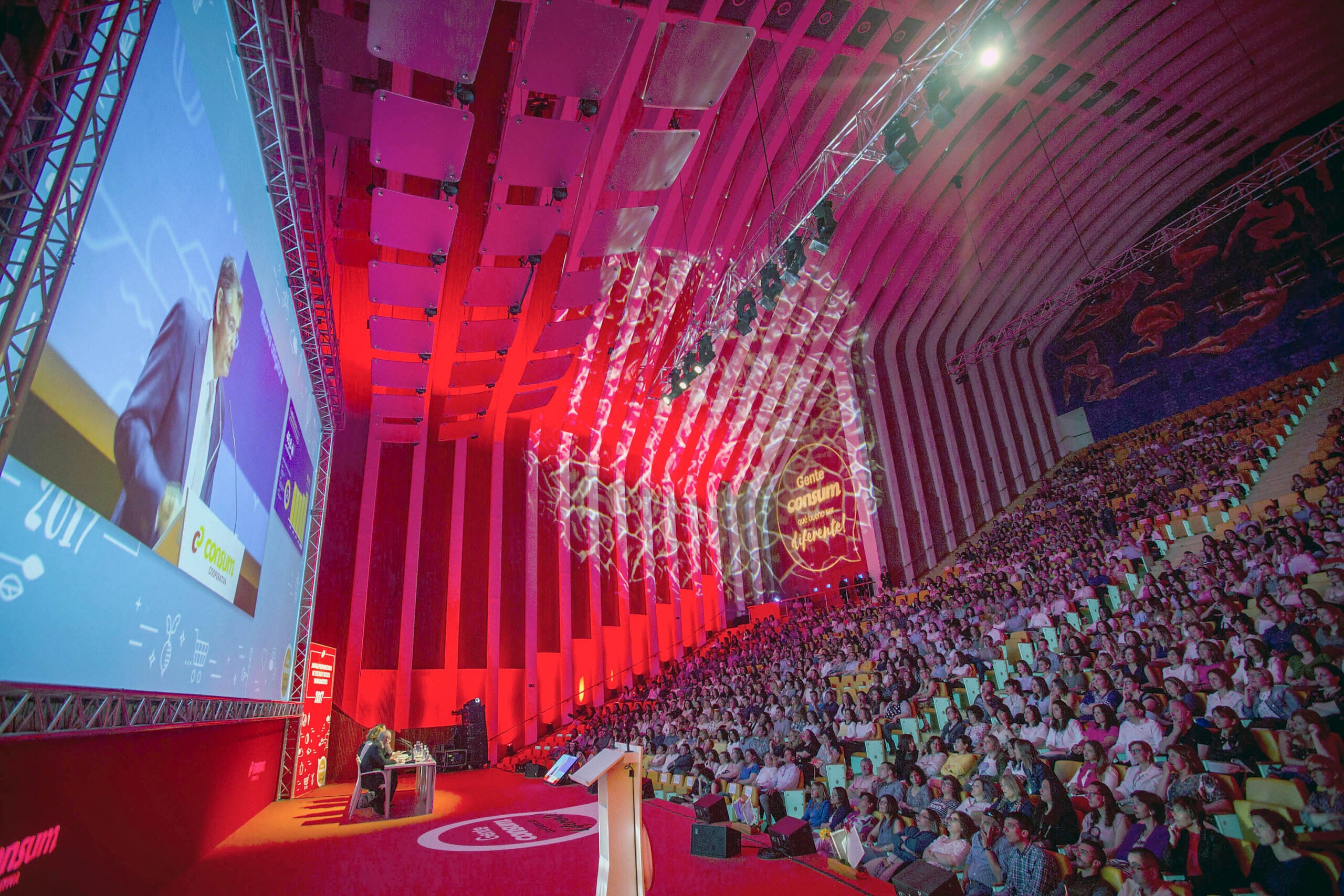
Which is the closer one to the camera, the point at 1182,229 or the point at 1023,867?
the point at 1023,867

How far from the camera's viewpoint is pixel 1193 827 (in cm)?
313

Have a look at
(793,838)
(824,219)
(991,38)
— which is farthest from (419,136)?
(793,838)

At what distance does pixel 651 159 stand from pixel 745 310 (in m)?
3.39

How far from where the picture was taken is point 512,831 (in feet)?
18.4

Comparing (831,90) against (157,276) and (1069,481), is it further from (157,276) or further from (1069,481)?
(1069,481)

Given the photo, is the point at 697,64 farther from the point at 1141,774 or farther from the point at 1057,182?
the point at 1057,182

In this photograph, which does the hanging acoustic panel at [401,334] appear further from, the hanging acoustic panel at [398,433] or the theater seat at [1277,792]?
the theater seat at [1277,792]

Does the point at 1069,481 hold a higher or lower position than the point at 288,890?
higher

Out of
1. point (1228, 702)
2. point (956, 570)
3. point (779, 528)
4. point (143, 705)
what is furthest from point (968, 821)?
point (779, 528)

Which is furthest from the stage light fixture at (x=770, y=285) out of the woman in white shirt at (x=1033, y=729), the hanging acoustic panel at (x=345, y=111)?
the woman in white shirt at (x=1033, y=729)

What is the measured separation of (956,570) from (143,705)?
13.7m

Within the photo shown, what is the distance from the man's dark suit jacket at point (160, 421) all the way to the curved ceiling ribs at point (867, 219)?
4023mm

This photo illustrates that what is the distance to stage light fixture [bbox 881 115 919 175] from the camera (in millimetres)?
7484

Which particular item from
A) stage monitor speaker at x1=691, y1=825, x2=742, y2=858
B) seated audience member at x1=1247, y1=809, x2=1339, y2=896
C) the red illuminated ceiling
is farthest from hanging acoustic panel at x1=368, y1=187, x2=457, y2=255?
seated audience member at x1=1247, y1=809, x2=1339, y2=896
